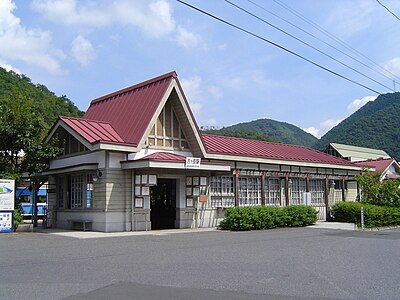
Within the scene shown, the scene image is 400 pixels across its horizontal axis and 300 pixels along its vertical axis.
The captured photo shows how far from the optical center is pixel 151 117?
18.6m

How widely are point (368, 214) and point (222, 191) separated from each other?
7.56m

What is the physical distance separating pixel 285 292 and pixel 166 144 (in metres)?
13.5

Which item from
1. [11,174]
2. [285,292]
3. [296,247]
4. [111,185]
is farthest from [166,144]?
[285,292]

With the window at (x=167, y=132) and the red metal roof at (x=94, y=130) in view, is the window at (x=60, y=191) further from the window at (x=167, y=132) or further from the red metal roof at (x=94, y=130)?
the window at (x=167, y=132)

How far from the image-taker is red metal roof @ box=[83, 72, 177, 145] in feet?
61.9

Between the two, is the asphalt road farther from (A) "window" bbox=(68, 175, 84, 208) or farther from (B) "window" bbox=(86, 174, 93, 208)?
(A) "window" bbox=(68, 175, 84, 208)

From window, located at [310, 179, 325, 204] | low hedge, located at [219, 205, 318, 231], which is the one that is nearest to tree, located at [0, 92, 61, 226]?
low hedge, located at [219, 205, 318, 231]

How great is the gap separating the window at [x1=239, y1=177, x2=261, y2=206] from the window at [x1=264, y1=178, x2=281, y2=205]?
2.39 ft

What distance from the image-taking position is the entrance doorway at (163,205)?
21.1 m

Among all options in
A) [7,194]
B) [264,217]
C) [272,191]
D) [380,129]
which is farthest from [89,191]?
[380,129]

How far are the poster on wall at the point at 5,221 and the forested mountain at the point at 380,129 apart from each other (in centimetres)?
6083

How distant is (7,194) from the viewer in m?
17.9

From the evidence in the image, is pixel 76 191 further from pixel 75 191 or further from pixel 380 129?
pixel 380 129

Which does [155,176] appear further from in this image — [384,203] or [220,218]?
[384,203]
